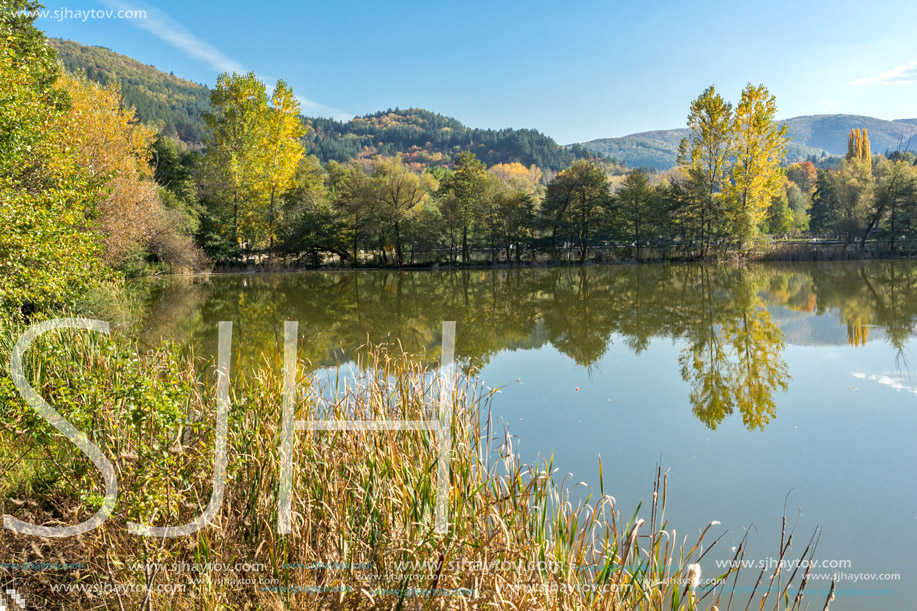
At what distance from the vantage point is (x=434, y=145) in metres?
111

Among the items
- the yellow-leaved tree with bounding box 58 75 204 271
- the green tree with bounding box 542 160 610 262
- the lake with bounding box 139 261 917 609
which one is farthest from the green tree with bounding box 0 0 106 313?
the green tree with bounding box 542 160 610 262

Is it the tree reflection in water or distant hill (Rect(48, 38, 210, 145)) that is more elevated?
distant hill (Rect(48, 38, 210, 145))

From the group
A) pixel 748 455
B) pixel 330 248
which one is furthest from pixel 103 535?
pixel 330 248

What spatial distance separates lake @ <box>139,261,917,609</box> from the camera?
3.91 meters

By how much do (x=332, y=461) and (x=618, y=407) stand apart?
4.16 meters

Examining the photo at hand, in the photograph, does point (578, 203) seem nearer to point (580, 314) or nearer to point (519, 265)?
point (519, 265)

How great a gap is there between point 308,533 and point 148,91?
301 feet

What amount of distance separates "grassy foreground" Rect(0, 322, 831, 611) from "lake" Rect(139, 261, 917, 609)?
952 millimetres

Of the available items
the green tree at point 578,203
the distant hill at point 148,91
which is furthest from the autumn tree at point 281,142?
the distant hill at point 148,91

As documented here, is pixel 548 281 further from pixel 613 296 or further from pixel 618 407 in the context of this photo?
pixel 618 407

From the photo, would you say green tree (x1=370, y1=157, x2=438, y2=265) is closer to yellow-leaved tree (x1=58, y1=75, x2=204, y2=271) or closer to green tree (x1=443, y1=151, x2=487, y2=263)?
green tree (x1=443, y1=151, x2=487, y2=263)

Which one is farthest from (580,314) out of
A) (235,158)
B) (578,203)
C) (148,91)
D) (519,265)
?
(148,91)

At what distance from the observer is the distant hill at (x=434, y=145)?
94.2 m

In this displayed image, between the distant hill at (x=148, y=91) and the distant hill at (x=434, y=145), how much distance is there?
20.0m
